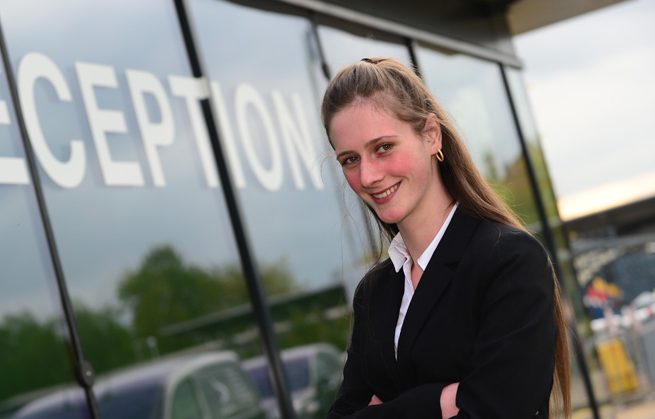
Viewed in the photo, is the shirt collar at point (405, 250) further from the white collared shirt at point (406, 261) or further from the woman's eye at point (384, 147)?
the woman's eye at point (384, 147)

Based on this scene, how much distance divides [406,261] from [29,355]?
1835 mm

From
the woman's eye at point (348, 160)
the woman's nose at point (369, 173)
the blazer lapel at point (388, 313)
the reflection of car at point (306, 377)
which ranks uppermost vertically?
the woman's eye at point (348, 160)

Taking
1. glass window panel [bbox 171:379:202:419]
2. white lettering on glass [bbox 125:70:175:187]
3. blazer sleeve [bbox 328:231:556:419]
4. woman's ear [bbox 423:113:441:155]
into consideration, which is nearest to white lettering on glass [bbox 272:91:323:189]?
white lettering on glass [bbox 125:70:175:187]

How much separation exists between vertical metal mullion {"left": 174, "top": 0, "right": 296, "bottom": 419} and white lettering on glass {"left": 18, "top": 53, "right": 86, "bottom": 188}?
0.89 meters

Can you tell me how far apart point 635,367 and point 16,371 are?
32.2ft

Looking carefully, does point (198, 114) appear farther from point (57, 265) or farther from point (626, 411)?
point (626, 411)

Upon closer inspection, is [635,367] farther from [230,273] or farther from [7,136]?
[7,136]

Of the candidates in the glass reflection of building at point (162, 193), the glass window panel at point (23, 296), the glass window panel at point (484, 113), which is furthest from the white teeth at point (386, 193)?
the glass window panel at point (484, 113)

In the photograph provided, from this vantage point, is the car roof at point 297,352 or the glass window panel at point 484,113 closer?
the car roof at point 297,352

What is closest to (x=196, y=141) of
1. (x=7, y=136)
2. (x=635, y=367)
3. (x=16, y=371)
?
(x=7, y=136)

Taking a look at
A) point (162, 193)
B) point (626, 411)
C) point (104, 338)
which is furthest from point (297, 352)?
point (626, 411)

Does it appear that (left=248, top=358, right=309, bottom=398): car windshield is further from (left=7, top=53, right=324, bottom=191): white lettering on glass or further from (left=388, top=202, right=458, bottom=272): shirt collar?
(left=388, top=202, right=458, bottom=272): shirt collar

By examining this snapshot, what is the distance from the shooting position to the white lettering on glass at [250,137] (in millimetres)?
4926

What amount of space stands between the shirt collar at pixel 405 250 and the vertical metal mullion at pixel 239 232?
2627 millimetres
